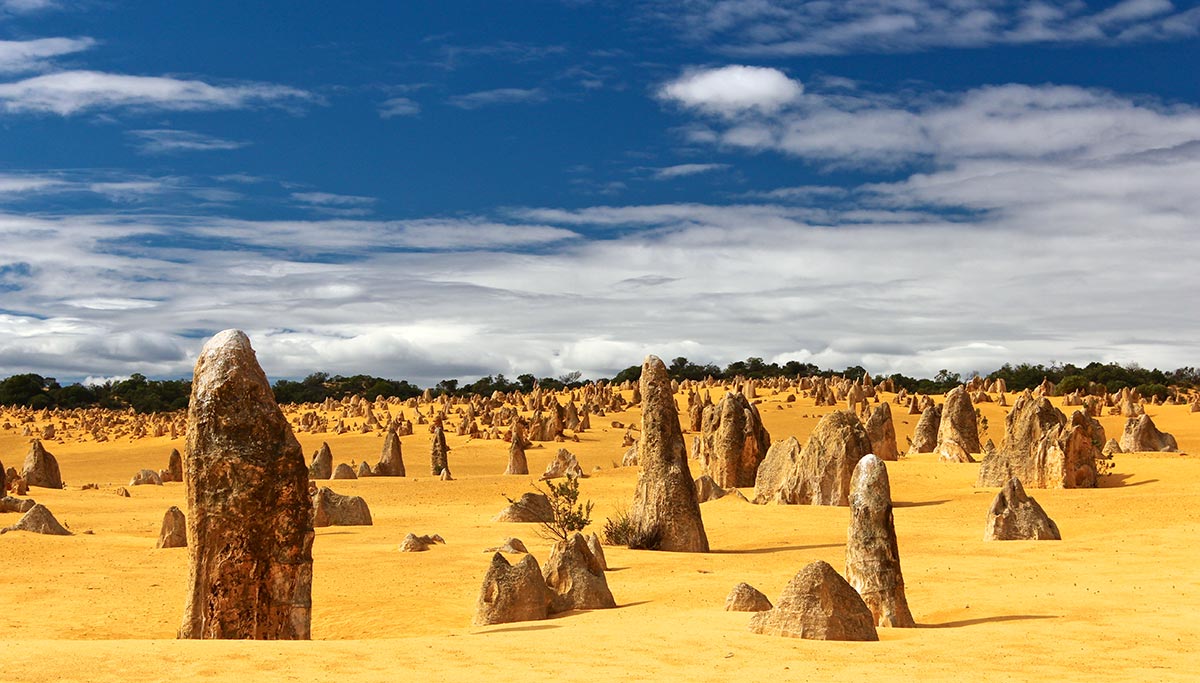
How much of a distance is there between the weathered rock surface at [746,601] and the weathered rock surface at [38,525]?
13.2m

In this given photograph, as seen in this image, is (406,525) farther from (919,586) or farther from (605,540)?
(919,586)

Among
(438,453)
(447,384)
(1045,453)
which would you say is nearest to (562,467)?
(438,453)

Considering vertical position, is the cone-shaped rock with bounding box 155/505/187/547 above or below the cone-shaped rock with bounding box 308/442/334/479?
below

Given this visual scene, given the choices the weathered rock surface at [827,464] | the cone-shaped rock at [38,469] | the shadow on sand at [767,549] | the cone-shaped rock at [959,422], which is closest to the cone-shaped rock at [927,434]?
the cone-shaped rock at [959,422]

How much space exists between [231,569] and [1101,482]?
20.8m

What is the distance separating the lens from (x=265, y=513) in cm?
1114

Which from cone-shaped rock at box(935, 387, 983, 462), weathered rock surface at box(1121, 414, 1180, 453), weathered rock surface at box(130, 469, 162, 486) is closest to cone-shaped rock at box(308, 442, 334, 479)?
weathered rock surface at box(130, 469, 162, 486)

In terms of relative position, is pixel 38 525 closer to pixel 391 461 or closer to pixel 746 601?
pixel 746 601

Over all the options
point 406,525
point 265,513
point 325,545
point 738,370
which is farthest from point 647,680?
point 738,370

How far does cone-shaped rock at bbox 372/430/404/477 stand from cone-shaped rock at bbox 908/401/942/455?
1508 centimetres

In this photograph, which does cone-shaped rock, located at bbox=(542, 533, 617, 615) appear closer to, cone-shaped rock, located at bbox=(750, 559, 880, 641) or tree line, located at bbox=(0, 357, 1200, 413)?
cone-shaped rock, located at bbox=(750, 559, 880, 641)

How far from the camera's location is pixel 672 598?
1457 cm

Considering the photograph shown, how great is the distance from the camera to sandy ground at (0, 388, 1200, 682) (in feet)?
31.2

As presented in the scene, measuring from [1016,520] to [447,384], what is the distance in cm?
8389
